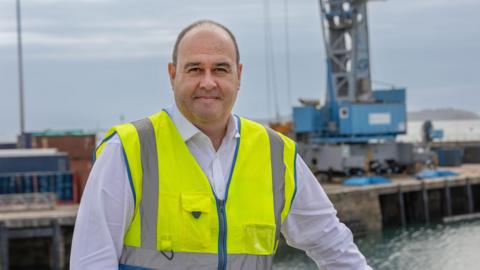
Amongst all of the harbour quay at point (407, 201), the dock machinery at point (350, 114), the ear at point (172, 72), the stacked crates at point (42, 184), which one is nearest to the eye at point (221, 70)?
the ear at point (172, 72)

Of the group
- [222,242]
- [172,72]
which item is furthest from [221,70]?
[222,242]

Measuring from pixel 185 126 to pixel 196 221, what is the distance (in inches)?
11.4

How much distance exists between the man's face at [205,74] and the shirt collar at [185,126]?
26mm

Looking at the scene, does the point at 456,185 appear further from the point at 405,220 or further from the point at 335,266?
the point at 335,266

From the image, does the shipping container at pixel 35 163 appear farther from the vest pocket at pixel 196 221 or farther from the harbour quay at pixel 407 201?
the vest pocket at pixel 196 221

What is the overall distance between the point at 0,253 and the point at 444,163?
29.2 metres

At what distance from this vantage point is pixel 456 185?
120 feet

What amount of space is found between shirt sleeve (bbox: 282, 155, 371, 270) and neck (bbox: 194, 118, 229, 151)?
10.9 inches

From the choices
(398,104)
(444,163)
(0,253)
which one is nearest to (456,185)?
(398,104)

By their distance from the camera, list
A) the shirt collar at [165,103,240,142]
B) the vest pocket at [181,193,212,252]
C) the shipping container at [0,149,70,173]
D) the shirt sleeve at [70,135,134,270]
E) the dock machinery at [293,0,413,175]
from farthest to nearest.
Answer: the dock machinery at [293,0,413,175]
the shipping container at [0,149,70,173]
the shirt collar at [165,103,240,142]
the vest pocket at [181,193,212,252]
the shirt sleeve at [70,135,134,270]

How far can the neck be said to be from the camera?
2191 mm

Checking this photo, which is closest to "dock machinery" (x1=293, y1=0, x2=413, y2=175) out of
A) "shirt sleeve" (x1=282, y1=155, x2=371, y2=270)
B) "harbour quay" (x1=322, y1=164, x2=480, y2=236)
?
"harbour quay" (x1=322, y1=164, x2=480, y2=236)

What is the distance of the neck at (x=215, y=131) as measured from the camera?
2.19 metres

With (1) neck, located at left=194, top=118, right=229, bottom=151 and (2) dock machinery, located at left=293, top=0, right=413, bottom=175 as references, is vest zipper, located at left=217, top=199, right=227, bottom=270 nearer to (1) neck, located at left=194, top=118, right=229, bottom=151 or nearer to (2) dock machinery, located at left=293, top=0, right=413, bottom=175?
(1) neck, located at left=194, top=118, right=229, bottom=151
